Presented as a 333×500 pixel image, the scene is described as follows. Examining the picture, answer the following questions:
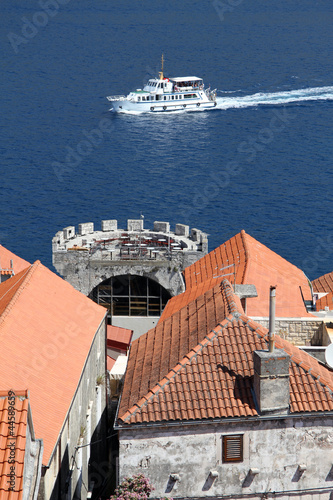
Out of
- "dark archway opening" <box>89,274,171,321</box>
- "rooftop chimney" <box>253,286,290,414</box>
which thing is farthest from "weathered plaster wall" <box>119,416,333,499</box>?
"dark archway opening" <box>89,274,171,321</box>

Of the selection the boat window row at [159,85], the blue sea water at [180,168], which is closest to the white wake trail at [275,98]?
the blue sea water at [180,168]

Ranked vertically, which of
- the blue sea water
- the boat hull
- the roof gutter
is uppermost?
the boat hull

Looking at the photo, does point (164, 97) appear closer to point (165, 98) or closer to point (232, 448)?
point (165, 98)

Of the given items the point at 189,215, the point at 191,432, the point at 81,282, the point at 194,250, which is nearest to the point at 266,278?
the point at 194,250

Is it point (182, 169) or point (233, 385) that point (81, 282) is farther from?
point (182, 169)

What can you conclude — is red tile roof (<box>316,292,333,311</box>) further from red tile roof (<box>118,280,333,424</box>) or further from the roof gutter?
the roof gutter

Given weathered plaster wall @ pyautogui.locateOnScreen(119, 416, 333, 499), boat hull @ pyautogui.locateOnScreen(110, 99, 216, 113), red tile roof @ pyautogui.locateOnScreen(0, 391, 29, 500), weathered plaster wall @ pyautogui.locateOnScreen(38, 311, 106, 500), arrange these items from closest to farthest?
red tile roof @ pyautogui.locateOnScreen(0, 391, 29, 500), weathered plaster wall @ pyautogui.locateOnScreen(119, 416, 333, 499), weathered plaster wall @ pyautogui.locateOnScreen(38, 311, 106, 500), boat hull @ pyautogui.locateOnScreen(110, 99, 216, 113)

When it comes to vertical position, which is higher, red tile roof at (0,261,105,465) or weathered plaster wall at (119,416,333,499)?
red tile roof at (0,261,105,465)

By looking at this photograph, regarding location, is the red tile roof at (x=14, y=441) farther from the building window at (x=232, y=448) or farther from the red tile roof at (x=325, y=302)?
the red tile roof at (x=325, y=302)
